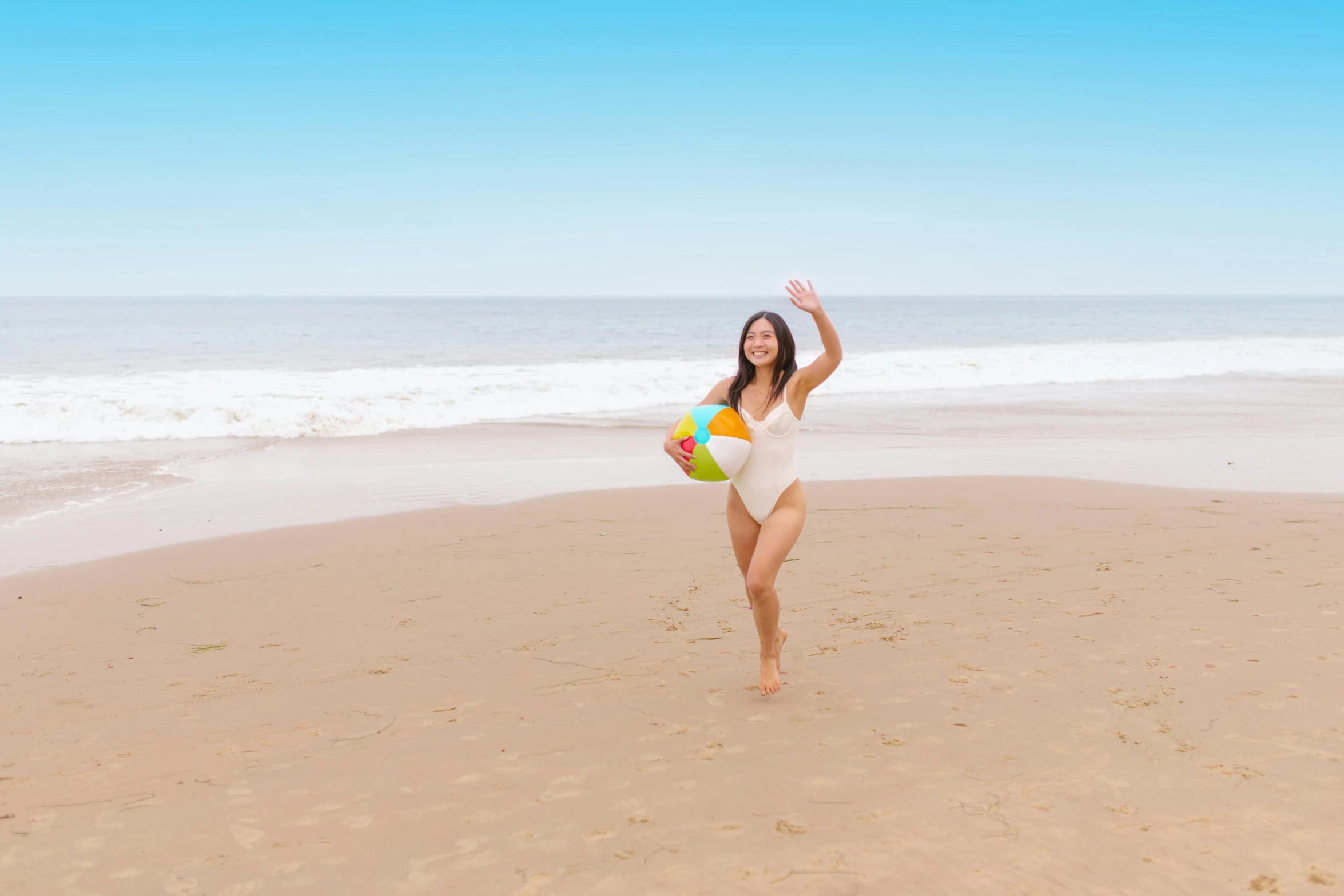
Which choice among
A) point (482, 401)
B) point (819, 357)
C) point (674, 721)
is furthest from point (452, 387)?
point (674, 721)

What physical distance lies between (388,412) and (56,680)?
12.6 metres

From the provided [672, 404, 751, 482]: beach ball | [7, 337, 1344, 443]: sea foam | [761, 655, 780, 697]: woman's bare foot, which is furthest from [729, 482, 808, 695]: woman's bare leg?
[7, 337, 1344, 443]: sea foam

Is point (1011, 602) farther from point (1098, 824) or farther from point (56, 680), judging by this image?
point (56, 680)

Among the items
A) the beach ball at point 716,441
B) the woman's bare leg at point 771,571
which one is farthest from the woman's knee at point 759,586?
the beach ball at point 716,441

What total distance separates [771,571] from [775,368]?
99cm

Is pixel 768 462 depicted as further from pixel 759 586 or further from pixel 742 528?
pixel 759 586

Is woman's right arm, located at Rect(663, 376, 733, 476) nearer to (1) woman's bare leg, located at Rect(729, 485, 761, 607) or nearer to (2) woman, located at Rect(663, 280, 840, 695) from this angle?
(2) woman, located at Rect(663, 280, 840, 695)

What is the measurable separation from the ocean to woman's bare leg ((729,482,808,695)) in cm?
562

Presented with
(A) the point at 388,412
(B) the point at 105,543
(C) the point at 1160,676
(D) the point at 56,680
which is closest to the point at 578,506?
Result: (B) the point at 105,543

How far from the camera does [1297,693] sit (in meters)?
4.58

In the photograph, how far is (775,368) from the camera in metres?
4.85

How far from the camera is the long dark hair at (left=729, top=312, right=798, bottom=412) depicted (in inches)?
190

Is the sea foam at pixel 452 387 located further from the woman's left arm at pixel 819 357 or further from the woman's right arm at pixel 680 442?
the woman's left arm at pixel 819 357

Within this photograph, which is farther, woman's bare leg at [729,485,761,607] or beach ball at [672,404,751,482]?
woman's bare leg at [729,485,761,607]
